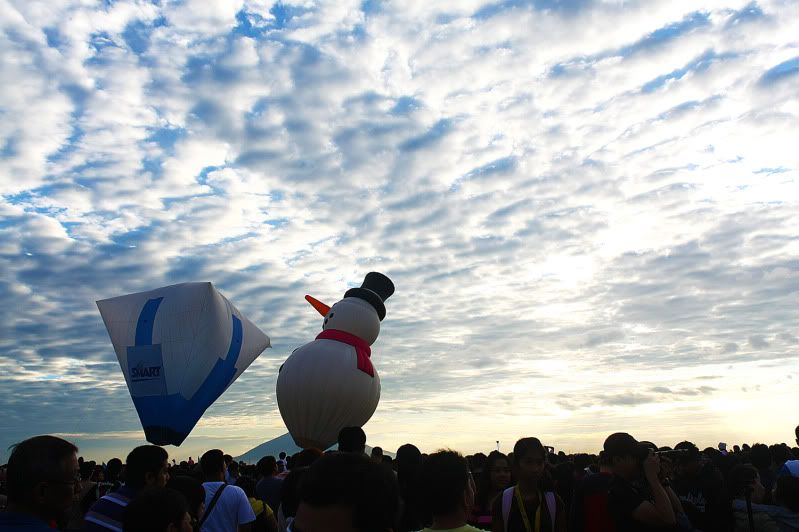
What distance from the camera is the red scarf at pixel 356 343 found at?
1905 centimetres

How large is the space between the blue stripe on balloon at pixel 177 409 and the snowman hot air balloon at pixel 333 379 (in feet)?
6.26

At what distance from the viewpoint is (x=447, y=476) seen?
3393 mm

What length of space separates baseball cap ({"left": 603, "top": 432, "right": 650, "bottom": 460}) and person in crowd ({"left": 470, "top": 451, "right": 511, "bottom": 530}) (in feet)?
5.63

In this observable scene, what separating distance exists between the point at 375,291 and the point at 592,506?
15563 mm

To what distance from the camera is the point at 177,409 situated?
1928 cm

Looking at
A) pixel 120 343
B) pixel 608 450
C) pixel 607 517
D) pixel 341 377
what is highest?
pixel 120 343

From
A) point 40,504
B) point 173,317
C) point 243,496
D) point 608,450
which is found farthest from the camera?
point 173,317

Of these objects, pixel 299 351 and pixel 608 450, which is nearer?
pixel 608 450

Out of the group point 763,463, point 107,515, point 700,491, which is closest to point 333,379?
point 763,463

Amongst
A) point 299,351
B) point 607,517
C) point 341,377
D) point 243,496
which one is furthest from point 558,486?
point 299,351

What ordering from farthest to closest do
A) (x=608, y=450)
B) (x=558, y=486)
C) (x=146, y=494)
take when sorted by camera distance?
(x=558, y=486) < (x=608, y=450) < (x=146, y=494)

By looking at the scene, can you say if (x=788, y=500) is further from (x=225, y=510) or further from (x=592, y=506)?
(x=225, y=510)

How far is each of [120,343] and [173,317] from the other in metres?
1.81

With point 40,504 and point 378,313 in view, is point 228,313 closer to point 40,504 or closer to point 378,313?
point 378,313
